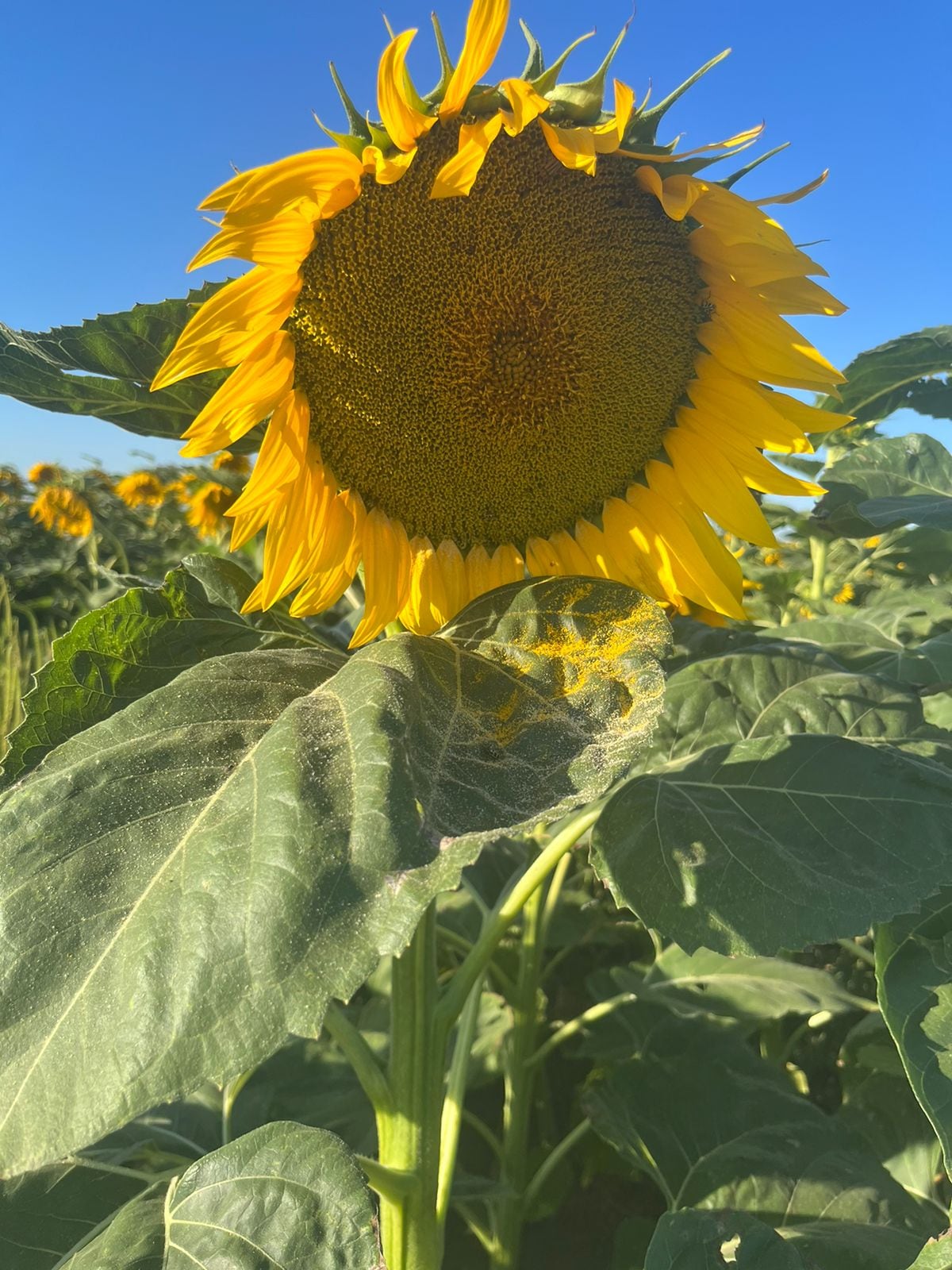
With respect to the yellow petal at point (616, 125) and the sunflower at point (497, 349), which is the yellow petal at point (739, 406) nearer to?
the sunflower at point (497, 349)

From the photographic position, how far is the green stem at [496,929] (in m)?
1.18

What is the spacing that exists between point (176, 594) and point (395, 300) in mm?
458

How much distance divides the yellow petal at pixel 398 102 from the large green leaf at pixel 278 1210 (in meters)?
1.08

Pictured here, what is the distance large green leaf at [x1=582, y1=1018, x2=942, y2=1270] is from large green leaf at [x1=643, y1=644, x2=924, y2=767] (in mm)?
620

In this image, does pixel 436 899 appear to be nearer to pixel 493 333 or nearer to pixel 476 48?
pixel 493 333

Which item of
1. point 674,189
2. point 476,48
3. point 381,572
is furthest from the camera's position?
point 381,572

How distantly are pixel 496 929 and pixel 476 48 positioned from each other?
1050mm

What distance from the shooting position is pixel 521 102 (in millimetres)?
988

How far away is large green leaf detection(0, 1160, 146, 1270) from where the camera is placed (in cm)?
110

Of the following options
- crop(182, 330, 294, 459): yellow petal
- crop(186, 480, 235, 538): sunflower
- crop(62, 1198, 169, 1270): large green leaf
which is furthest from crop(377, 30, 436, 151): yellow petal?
crop(186, 480, 235, 538): sunflower

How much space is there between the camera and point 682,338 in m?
1.28

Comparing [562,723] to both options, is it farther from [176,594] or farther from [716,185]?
[716,185]

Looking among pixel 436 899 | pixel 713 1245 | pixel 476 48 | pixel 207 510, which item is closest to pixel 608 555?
pixel 436 899

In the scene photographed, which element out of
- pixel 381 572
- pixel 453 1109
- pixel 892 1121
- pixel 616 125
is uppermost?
pixel 616 125
